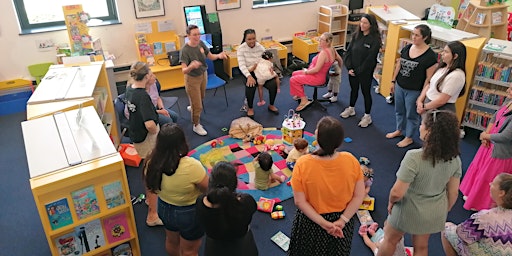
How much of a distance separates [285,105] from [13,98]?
13.4ft

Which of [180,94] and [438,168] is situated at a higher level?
[438,168]

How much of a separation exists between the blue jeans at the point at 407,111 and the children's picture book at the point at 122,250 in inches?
131

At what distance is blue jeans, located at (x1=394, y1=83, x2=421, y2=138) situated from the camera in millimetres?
4457

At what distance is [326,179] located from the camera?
2.18 metres

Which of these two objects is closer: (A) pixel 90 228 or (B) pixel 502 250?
(B) pixel 502 250

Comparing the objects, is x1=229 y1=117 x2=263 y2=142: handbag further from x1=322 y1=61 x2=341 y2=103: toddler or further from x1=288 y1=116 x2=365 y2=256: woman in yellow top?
x1=288 y1=116 x2=365 y2=256: woman in yellow top

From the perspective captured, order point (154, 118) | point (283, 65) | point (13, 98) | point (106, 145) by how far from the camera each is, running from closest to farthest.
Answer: point (106, 145) → point (154, 118) → point (13, 98) → point (283, 65)

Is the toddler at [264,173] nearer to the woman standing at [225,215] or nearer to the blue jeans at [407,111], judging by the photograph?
the woman standing at [225,215]

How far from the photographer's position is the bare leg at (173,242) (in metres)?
2.75

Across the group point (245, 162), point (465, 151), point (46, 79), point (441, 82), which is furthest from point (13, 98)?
point (465, 151)

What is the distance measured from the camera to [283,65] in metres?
7.30

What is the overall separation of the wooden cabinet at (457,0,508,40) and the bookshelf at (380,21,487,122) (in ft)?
4.96

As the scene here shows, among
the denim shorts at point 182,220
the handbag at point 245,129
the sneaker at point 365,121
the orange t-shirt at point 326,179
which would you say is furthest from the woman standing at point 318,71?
the denim shorts at point 182,220

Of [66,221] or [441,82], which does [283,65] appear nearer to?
[441,82]
